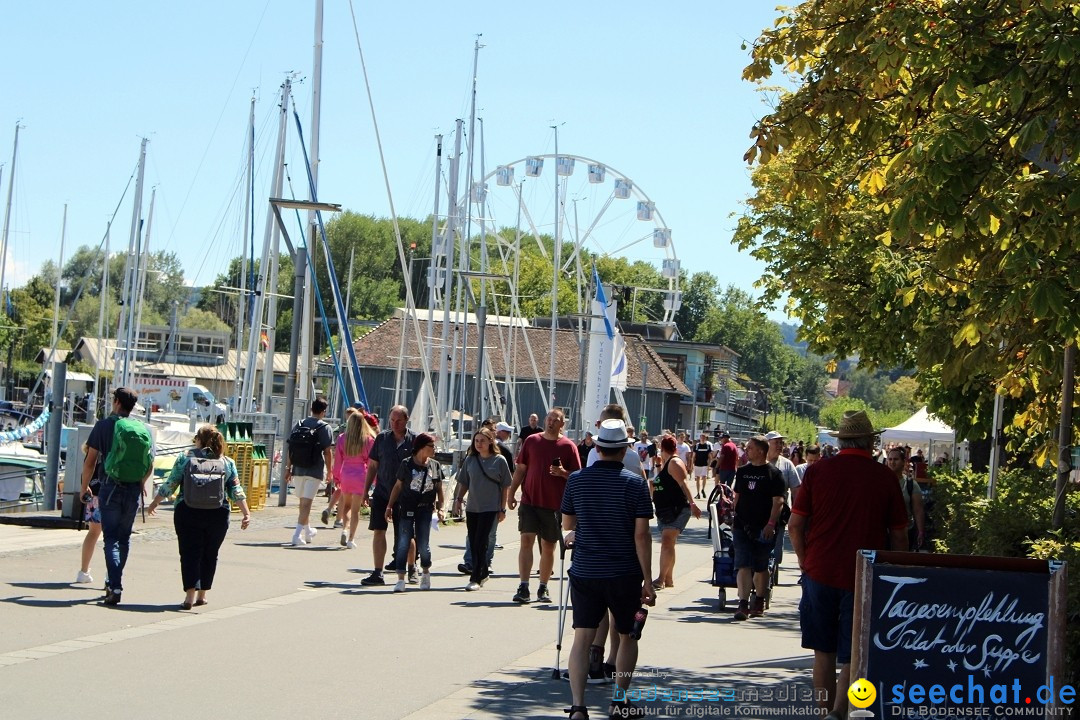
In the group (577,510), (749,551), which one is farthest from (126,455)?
(749,551)

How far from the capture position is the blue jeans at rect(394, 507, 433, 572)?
45.5ft

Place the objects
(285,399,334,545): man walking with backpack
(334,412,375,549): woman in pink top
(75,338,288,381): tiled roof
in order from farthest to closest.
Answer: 1. (75,338,288,381): tiled roof
2. (285,399,334,545): man walking with backpack
3. (334,412,375,549): woman in pink top

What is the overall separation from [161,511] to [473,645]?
1039 centimetres

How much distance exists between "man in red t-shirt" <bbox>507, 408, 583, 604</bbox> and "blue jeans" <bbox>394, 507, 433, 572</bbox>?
1025mm

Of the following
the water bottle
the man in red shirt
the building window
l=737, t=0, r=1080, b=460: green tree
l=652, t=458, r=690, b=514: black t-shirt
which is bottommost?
the water bottle

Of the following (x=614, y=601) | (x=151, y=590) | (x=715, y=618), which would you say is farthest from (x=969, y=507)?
(x=151, y=590)

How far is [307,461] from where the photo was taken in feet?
58.2

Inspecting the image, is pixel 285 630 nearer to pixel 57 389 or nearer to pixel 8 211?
pixel 57 389

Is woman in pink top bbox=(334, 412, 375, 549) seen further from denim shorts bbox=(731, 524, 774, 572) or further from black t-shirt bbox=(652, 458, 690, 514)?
denim shorts bbox=(731, 524, 774, 572)

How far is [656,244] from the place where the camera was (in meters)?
56.5

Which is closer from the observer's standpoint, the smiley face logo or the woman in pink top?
the smiley face logo

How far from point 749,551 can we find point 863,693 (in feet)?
21.9

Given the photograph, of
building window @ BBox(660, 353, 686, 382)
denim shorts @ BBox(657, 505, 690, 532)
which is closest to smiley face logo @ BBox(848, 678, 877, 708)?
denim shorts @ BBox(657, 505, 690, 532)

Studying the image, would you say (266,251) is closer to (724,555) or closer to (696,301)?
(724,555)
